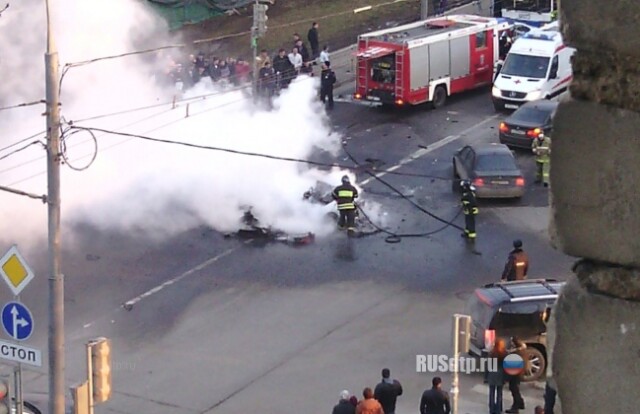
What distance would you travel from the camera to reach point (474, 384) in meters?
17.4

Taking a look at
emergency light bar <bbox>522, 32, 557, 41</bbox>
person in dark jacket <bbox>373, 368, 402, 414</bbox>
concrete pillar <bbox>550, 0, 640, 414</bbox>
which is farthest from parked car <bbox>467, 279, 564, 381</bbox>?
emergency light bar <bbox>522, 32, 557, 41</bbox>

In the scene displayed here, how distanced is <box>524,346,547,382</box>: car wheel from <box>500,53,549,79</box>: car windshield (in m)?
16.1

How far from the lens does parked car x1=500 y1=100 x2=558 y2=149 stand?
28672 millimetres

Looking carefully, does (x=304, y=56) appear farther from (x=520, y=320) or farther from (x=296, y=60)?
(x=520, y=320)

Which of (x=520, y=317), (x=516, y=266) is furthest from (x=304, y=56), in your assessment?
(x=520, y=317)

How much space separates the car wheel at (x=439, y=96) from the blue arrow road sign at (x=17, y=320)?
21.5 metres

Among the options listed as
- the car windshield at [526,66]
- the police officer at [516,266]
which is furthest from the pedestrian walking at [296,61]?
the police officer at [516,266]

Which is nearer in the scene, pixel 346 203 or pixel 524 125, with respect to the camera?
pixel 346 203

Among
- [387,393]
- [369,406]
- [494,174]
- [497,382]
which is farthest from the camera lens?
[494,174]

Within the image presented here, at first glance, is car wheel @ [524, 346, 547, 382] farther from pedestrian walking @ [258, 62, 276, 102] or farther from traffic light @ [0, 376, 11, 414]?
pedestrian walking @ [258, 62, 276, 102]

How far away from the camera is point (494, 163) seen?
2586 centimetres

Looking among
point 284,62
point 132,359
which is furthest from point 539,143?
point 132,359

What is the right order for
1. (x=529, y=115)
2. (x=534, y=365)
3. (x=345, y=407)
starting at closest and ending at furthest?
1. (x=345, y=407)
2. (x=534, y=365)
3. (x=529, y=115)

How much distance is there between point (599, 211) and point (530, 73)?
101 ft
